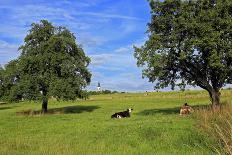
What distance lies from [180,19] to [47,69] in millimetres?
24560

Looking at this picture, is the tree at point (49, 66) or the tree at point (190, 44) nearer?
the tree at point (190, 44)

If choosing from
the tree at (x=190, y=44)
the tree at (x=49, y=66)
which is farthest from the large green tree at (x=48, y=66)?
the tree at (x=190, y=44)

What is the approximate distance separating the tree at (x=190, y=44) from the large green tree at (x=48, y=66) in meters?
17.9

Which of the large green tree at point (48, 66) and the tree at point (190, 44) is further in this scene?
the large green tree at point (48, 66)

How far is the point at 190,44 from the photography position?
4128cm

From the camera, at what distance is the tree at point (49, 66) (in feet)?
197

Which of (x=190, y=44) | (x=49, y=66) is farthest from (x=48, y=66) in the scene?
(x=190, y=44)

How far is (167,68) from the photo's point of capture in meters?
44.3

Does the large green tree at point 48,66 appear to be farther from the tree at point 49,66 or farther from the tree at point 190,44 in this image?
the tree at point 190,44

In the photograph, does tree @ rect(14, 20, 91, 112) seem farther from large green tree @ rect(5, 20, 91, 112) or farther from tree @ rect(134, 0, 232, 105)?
tree @ rect(134, 0, 232, 105)

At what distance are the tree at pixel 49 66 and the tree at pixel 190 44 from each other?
58.7 feet

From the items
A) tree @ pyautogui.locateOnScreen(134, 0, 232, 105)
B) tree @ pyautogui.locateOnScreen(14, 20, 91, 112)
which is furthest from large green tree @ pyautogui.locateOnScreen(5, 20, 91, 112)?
tree @ pyautogui.locateOnScreen(134, 0, 232, 105)

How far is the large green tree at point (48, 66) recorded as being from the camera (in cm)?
6012

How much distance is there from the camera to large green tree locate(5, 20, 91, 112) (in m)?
60.1
